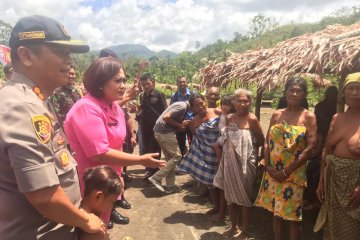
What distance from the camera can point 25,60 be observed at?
1396mm

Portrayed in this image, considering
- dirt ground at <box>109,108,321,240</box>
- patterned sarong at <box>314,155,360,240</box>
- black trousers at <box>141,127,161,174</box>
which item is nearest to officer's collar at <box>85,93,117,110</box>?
dirt ground at <box>109,108,321,240</box>

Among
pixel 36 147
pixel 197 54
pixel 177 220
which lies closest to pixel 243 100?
pixel 177 220

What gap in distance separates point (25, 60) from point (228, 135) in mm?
3003

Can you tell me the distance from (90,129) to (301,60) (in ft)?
10.2

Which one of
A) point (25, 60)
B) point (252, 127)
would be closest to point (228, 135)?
point (252, 127)

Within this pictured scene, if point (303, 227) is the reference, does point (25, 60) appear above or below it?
above

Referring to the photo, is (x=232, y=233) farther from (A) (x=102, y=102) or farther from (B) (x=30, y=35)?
(B) (x=30, y=35)

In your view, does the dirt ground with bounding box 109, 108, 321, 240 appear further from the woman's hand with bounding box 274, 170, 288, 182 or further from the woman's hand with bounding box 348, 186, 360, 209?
the woman's hand with bounding box 348, 186, 360, 209

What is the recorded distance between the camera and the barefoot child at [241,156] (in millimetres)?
3969

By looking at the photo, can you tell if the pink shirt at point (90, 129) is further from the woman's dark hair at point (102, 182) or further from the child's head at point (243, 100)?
the child's head at point (243, 100)

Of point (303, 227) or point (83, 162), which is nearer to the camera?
point (83, 162)

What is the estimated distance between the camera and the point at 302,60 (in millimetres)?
4137

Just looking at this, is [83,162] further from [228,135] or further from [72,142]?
[228,135]

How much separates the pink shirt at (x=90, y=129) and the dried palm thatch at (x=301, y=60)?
8.82 feet
